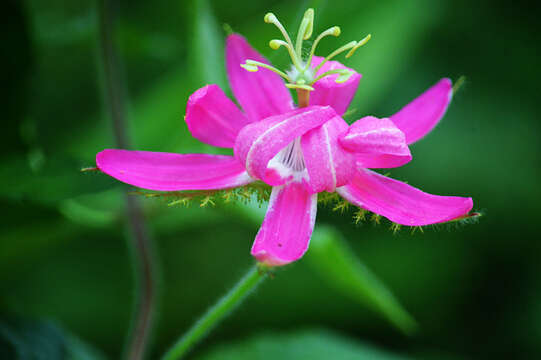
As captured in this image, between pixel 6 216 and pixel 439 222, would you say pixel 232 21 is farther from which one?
pixel 439 222

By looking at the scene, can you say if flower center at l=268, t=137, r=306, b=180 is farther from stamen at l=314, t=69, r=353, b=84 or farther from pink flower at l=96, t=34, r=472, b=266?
stamen at l=314, t=69, r=353, b=84

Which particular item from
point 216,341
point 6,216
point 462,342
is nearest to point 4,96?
Result: point 6,216

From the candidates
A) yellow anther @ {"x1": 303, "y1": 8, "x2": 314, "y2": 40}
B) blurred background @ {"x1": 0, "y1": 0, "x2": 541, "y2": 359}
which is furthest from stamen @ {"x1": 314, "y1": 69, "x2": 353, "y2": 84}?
blurred background @ {"x1": 0, "y1": 0, "x2": 541, "y2": 359}

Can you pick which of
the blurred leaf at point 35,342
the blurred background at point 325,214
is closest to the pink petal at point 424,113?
the blurred background at point 325,214

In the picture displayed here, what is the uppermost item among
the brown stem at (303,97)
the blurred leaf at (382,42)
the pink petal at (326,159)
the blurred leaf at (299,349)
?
the blurred leaf at (382,42)

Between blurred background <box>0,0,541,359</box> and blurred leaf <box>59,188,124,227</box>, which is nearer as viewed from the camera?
blurred leaf <box>59,188,124,227</box>

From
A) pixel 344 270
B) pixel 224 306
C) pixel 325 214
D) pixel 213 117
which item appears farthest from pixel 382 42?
pixel 224 306

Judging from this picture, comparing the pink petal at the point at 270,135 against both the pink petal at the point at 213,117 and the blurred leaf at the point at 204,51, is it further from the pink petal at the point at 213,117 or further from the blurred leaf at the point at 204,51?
the blurred leaf at the point at 204,51
